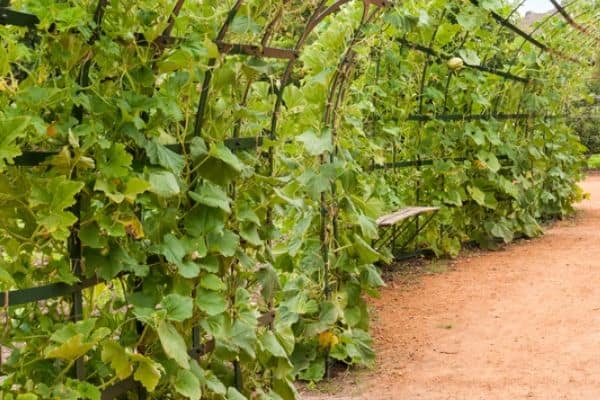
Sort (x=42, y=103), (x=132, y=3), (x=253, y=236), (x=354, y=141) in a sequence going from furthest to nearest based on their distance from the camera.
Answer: (x=354, y=141), (x=253, y=236), (x=132, y=3), (x=42, y=103)

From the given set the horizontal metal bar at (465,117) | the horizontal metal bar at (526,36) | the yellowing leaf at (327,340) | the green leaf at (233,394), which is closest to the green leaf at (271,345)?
the green leaf at (233,394)

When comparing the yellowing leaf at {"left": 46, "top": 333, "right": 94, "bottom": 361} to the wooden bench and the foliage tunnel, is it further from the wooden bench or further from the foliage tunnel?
the wooden bench

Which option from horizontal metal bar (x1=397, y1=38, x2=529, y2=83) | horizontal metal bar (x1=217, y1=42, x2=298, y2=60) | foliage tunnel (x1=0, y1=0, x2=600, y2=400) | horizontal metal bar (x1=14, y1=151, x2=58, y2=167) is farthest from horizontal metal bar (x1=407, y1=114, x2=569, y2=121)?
horizontal metal bar (x1=14, y1=151, x2=58, y2=167)

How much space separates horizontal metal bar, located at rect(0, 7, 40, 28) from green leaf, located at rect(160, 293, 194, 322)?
2.77 ft

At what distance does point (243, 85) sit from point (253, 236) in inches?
21.7

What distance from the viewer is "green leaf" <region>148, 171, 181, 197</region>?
2.25 m

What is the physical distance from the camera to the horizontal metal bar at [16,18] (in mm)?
1872

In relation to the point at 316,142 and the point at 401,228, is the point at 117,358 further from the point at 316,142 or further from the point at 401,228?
the point at 401,228

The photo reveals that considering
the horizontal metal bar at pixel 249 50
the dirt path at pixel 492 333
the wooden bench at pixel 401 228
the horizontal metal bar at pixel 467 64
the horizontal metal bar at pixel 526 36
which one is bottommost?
the dirt path at pixel 492 333

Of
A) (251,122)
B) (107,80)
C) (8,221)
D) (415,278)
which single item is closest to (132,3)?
(107,80)

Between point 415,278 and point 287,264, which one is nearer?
point 287,264

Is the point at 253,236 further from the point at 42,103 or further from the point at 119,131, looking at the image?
the point at 42,103

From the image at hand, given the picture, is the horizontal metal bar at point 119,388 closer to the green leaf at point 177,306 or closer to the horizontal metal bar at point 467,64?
the green leaf at point 177,306

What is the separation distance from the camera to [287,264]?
4.30 metres
